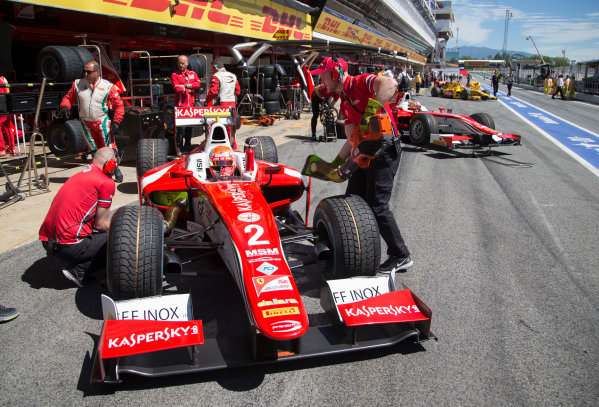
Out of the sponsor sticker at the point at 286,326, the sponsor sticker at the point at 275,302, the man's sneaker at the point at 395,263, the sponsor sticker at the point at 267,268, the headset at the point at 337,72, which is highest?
the headset at the point at 337,72

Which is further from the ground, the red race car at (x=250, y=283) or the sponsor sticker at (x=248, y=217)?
the sponsor sticker at (x=248, y=217)

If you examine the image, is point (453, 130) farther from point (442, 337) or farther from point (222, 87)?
point (442, 337)

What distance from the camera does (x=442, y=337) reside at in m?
3.42

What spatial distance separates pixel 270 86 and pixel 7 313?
15.0 meters

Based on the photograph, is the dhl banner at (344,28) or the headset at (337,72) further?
the dhl banner at (344,28)

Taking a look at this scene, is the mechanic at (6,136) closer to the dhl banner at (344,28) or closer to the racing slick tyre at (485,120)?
the racing slick tyre at (485,120)

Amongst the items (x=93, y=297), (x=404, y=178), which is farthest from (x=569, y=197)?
(x=93, y=297)

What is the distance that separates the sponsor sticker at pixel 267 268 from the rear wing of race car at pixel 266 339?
407mm

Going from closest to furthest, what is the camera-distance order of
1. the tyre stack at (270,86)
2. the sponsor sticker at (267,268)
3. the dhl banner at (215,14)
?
the sponsor sticker at (267,268)
the dhl banner at (215,14)
the tyre stack at (270,86)

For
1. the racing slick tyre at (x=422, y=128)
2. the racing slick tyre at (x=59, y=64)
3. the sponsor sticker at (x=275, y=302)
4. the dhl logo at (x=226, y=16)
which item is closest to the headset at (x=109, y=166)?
the sponsor sticker at (x=275, y=302)

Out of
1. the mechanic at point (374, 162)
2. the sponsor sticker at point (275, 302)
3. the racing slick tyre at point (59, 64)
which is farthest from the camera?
the racing slick tyre at point (59, 64)

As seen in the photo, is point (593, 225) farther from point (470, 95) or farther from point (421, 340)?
point (470, 95)

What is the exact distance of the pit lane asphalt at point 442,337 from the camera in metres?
2.79

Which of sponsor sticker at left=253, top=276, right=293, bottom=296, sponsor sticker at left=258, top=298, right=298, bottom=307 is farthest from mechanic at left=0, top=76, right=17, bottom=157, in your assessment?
sponsor sticker at left=258, top=298, right=298, bottom=307
